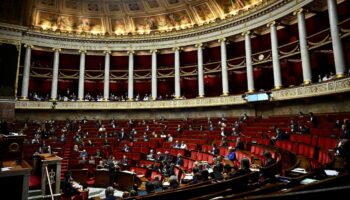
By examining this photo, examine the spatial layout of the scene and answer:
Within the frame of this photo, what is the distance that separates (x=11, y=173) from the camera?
171 inches

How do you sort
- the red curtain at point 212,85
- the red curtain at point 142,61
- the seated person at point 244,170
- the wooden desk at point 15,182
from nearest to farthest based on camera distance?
the wooden desk at point 15,182, the seated person at point 244,170, the red curtain at point 212,85, the red curtain at point 142,61

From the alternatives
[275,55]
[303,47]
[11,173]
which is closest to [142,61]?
[275,55]

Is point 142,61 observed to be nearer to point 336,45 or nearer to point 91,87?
point 91,87

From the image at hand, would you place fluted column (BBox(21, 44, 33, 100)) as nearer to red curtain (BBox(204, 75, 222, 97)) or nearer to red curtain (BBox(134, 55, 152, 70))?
red curtain (BBox(134, 55, 152, 70))

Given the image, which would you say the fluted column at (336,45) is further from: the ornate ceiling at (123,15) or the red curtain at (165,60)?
the red curtain at (165,60)

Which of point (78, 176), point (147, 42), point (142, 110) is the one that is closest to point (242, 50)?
point (147, 42)

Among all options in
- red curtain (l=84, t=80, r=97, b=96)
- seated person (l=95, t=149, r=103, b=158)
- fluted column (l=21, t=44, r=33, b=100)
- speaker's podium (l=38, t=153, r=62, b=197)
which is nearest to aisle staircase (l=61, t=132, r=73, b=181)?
seated person (l=95, t=149, r=103, b=158)

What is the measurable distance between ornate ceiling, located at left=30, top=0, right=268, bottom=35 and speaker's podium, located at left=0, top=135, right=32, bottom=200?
20.5 m

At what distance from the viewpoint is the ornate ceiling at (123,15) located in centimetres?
2334

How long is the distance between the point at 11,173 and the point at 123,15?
2372 cm

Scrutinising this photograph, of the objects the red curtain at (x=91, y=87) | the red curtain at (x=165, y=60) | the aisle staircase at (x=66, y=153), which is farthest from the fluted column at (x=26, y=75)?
the red curtain at (x=165, y=60)

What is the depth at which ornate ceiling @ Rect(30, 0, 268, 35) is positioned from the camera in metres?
23.3

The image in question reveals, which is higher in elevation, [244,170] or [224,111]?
[224,111]

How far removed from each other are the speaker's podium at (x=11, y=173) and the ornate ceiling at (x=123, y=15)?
20.5m
